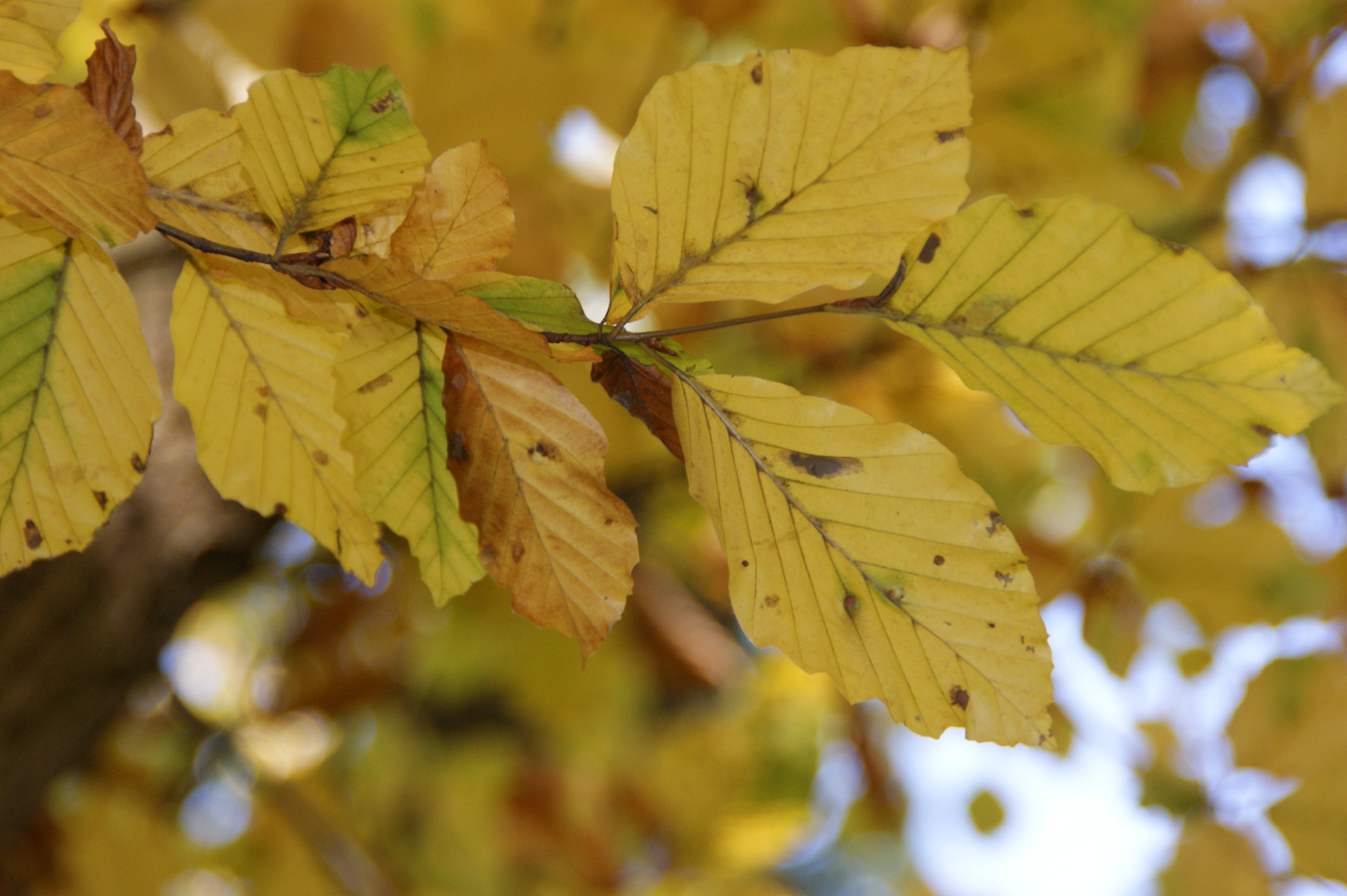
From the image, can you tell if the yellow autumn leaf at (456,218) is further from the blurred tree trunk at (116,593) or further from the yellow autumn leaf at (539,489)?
the blurred tree trunk at (116,593)

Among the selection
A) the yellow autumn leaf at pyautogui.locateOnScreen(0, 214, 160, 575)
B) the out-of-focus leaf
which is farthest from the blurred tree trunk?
the out-of-focus leaf

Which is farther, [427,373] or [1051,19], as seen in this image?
[1051,19]

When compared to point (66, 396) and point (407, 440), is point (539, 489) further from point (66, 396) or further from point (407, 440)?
point (66, 396)

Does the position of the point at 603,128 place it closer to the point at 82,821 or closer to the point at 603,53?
the point at 603,53

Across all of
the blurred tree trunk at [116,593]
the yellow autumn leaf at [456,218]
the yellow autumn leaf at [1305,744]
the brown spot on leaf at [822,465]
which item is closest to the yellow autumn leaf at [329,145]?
the yellow autumn leaf at [456,218]

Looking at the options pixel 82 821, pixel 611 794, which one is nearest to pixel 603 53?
pixel 82 821

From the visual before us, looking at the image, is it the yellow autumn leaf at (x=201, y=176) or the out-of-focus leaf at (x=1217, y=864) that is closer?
the yellow autumn leaf at (x=201, y=176)

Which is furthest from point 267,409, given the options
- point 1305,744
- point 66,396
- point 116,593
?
point 1305,744
